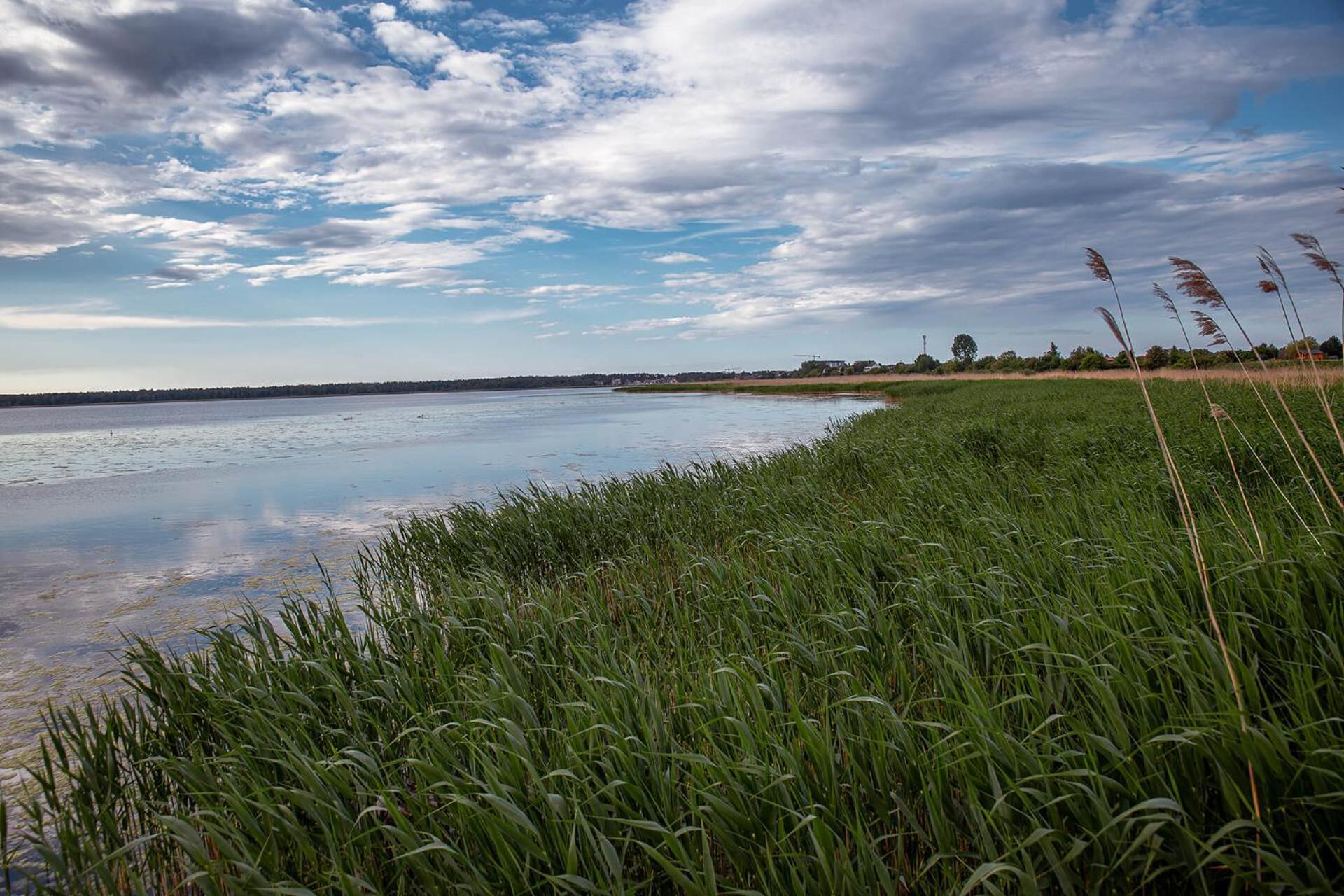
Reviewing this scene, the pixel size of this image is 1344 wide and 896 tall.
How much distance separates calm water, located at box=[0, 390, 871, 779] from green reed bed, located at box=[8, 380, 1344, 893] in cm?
170

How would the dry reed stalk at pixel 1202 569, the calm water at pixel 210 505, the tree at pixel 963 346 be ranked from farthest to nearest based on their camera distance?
the tree at pixel 963 346
the calm water at pixel 210 505
the dry reed stalk at pixel 1202 569

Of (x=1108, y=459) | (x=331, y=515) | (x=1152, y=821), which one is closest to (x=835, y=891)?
(x=1152, y=821)

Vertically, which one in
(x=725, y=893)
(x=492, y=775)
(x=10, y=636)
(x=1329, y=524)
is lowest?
(x=10, y=636)

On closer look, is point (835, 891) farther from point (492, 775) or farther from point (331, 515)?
point (331, 515)

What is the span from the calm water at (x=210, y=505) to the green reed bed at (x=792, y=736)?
170 cm

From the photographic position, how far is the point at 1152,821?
2.38 m

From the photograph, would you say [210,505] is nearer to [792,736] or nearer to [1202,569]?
[792,736]

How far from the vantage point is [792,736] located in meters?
3.33

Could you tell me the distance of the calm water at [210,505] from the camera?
788 cm

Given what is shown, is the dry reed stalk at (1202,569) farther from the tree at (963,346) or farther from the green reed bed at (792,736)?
the tree at (963,346)

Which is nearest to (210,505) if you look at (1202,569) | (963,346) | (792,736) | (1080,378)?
(792,736)

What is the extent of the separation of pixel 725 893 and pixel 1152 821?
4.83 ft

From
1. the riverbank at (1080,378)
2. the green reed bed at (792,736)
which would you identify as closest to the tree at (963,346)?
the riverbank at (1080,378)

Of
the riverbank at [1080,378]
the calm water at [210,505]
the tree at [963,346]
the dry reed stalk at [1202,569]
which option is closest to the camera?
the dry reed stalk at [1202,569]
